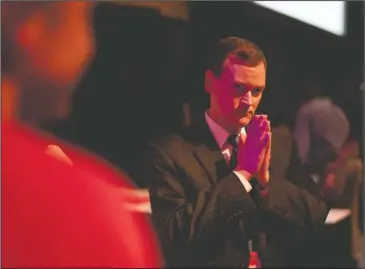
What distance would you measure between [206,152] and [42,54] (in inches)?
25.4

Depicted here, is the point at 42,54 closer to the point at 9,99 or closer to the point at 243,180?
the point at 9,99

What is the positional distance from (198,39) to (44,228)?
811mm

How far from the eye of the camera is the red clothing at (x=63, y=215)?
6.20 ft

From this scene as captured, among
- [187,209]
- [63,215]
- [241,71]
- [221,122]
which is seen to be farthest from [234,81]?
[63,215]

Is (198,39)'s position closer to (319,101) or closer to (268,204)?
(319,101)

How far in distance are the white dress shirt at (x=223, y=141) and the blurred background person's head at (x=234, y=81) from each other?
2 cm

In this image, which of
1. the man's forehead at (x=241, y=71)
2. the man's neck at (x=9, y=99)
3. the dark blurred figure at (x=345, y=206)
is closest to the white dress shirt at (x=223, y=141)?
the man's forehead at (x=241, y=71)

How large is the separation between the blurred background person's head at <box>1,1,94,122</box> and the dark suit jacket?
364 mm

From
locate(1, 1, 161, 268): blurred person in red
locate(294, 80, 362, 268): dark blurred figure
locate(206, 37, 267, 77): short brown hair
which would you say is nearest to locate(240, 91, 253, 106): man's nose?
locate(206, 37, 267, 77): short brown hair

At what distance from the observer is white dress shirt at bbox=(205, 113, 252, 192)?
6.74ft

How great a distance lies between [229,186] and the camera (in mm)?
2035

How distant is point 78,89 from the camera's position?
1987 millimetres

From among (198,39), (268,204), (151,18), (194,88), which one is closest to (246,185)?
(268,204)

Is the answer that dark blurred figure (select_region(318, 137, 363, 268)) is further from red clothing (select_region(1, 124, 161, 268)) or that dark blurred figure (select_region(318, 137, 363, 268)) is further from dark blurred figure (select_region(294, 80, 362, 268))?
red clothing (select_region(1, 124, 161, 268))
